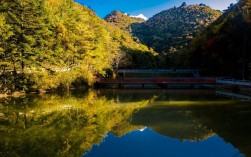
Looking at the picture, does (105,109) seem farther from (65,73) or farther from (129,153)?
(65,73)

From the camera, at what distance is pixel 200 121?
59.3 feet

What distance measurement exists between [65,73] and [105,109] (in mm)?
19264

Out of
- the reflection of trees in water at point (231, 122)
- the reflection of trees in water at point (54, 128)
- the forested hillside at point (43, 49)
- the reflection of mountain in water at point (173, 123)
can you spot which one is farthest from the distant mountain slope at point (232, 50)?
the reflection of trees in water at point (54, 128)

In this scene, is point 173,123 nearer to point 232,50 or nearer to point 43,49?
point 43,49

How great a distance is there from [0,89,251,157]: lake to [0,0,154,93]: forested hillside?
41.4 feet

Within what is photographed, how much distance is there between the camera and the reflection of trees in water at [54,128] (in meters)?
12.0

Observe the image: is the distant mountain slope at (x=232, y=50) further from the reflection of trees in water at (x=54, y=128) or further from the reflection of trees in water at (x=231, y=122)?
the reflection of trees in water at (x=54, y=128)

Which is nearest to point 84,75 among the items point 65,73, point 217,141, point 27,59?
point 65,73

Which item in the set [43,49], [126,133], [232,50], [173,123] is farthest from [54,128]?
Result: [232,50]

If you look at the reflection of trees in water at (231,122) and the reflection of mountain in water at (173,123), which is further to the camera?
the reflection of mountain in water at (173,123)

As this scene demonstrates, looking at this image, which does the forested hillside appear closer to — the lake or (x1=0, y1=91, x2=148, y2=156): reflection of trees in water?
(x1=0, y1=91, x2=148, y2=156): reflection of trees in water

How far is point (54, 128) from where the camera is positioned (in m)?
16.0

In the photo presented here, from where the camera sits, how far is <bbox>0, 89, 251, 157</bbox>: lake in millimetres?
11828

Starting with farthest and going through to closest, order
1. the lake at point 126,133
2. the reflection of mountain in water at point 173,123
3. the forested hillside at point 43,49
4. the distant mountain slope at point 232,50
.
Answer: the distant mountain slope at point 232,50, the forested hillside at point 43,49, the reflection of mountain in water at point 173,123, the lake at point 126,133
